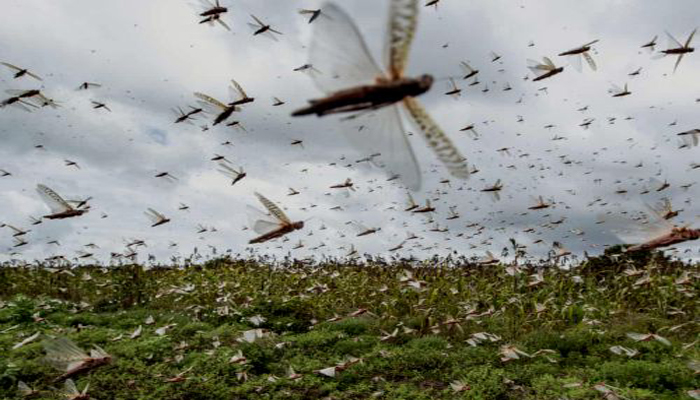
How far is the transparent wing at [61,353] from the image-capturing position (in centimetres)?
219

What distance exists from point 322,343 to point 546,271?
19.1ft

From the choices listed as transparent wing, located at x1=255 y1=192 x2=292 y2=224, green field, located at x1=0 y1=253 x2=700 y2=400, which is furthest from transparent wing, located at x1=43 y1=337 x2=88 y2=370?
green field, located at x1=0 y1=253 x2=700 y2=400

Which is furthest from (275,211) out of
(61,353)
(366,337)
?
(366,337)

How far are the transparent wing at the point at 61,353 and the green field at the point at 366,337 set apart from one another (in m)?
3.95

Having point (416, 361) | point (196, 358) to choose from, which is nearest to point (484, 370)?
point (416, 361)

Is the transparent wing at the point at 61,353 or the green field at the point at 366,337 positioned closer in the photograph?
the transparent wing at the point at 61,353

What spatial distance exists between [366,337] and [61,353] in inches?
236

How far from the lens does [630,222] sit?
2.29 metres

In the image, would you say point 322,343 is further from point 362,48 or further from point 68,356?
point 362,48

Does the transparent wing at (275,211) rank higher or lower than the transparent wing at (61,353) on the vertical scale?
higher

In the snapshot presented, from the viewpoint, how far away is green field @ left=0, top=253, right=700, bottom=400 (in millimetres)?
6191

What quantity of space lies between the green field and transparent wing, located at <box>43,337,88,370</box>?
156 inches

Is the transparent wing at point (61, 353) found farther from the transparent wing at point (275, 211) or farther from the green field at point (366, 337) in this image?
the green field at point (366, 337)

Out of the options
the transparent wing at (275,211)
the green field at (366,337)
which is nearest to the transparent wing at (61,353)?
the transparent wing at (275,211)
